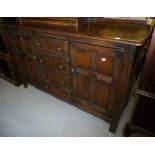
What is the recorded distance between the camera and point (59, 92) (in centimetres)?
186

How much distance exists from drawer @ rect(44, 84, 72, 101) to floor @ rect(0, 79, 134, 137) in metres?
0.18

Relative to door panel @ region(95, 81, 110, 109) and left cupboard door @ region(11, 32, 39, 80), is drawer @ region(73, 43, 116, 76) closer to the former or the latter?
door panel @ region(95, 81, 110, 109)

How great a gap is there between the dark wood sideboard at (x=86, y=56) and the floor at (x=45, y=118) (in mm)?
181

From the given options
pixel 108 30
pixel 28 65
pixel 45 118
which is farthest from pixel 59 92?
pixel 108 30

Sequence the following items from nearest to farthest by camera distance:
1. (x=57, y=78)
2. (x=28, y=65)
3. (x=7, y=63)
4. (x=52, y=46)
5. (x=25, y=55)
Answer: (x=52, y=46) → (x=57, y=78) → (x=25, y=55) → (x=28, y=65) → (x=7, y=63)

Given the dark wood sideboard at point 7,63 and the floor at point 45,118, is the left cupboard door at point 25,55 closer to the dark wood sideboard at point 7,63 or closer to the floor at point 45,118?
the dark wood sideboard at point 7,63

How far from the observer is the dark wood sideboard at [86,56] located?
109cm

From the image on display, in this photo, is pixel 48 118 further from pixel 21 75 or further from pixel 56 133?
pixel 21 75

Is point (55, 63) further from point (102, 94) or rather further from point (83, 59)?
point (102, 94)

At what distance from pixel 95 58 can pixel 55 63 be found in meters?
0.56

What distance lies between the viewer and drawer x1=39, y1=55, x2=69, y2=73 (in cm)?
150

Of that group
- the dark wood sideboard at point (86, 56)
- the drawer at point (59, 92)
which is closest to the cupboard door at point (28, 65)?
the dark wood sideboard at point (86, 56)
